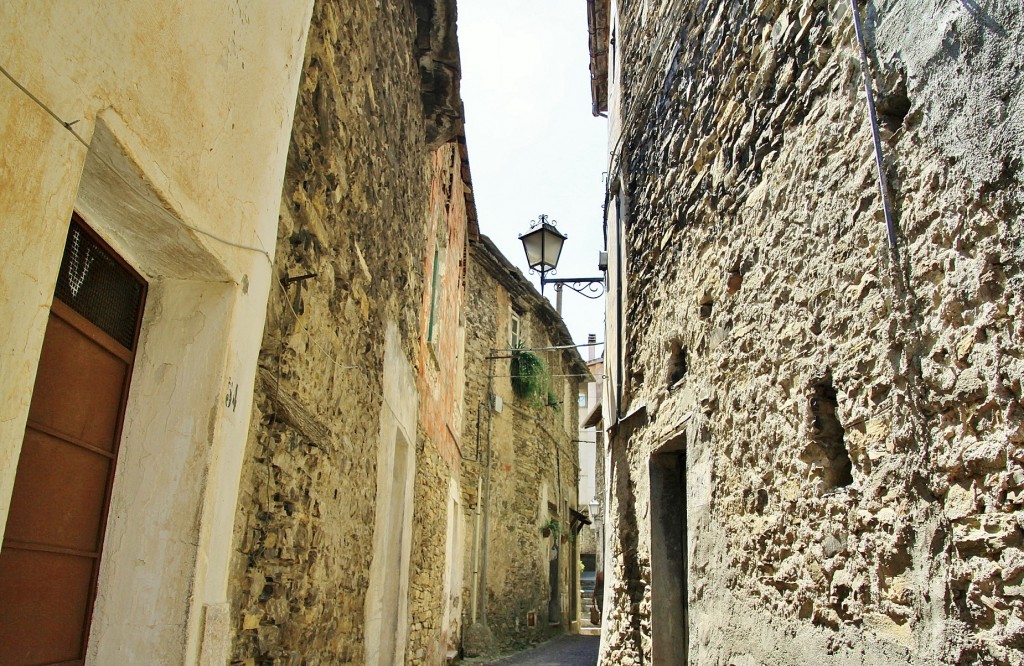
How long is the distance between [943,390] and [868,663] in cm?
100

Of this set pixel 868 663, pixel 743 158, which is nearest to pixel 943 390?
pixel 868 663

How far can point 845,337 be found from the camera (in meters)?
2.95

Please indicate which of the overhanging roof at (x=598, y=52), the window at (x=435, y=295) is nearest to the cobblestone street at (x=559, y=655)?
the window at (x=435, y=295)

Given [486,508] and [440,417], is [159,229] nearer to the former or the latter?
[440,417]

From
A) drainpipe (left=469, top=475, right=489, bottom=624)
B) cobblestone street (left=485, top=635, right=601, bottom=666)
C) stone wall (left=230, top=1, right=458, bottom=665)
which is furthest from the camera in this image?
drainpipe (left=469, top=475, right=489, bottom=624)

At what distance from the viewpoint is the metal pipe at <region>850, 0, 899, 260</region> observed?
2.71 meters

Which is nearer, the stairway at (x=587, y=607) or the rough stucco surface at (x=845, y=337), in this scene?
the rough stucco surface at (x=845, y=337)

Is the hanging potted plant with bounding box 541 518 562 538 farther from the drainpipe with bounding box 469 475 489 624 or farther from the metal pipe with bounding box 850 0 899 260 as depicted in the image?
the metal pipe with bounding box 850 0 899 260

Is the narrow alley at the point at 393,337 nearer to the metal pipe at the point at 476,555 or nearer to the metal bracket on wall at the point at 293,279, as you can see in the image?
the metal bracket on wall at the point at 293,279

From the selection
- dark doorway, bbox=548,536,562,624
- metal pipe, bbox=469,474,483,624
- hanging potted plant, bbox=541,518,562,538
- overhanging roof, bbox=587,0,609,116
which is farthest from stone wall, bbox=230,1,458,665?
dark doorway, bbox=548,536,562,624

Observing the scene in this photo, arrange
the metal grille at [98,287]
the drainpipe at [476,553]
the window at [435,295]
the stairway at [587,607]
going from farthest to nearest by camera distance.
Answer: the stairway at [587,607] < the drainpipe at [476,553] < the window at [435,295] < the metal grille at [98,287]

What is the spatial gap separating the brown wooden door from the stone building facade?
28.1 feet

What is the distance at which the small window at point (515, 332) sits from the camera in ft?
49.4

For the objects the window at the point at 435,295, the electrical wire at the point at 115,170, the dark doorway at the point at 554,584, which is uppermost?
the window at the point at 435,295
